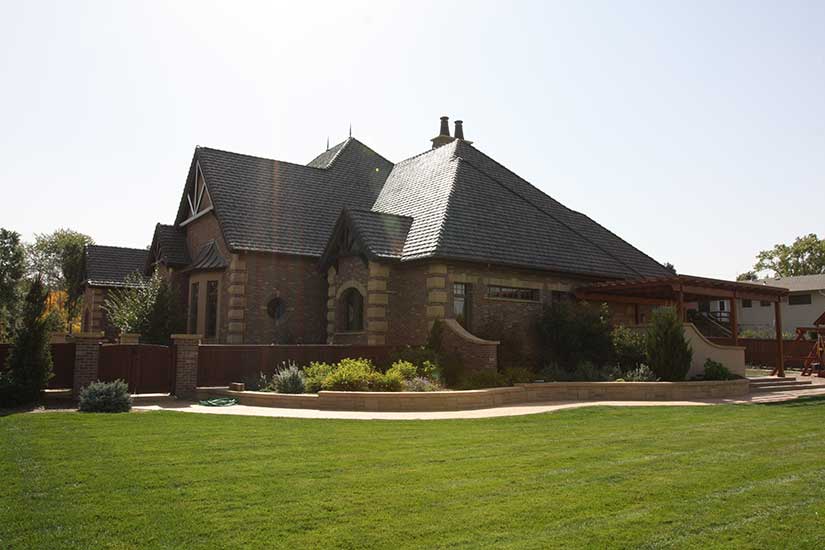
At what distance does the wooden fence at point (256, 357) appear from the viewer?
18263 mm

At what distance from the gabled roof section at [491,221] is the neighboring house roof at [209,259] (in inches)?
279

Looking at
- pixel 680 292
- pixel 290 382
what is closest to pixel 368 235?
pixel 290 382

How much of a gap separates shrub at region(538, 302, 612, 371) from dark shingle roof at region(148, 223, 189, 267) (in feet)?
51.8

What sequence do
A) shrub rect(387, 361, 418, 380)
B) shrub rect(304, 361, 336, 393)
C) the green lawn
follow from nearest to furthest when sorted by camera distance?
the green lawn, shrub rect(304, 361, 336, 393), shrub rect(387, 361, 418, 380)

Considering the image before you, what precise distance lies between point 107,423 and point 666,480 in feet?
32.3

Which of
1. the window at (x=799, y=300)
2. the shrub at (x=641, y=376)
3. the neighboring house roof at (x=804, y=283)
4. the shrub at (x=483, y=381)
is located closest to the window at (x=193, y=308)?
the shrub at (x=483, y=381)

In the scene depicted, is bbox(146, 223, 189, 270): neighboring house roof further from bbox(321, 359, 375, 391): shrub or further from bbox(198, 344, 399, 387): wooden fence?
bbox(321, 359, 375, 391): shrub

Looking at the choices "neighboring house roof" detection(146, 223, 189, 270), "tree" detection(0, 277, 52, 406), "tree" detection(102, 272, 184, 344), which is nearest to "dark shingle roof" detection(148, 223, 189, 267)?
"neighboring house roof" detection(146, 223, 189, 270)

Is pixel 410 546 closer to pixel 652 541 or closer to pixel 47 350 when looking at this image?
pixel 652 541

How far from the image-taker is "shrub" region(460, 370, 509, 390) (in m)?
17.5

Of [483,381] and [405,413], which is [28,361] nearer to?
[405,413]

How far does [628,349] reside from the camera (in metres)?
20.9

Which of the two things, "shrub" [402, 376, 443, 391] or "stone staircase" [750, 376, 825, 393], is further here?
"stone staircase" [750, 376, 825, 393]

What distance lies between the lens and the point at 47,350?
51.4 feet
